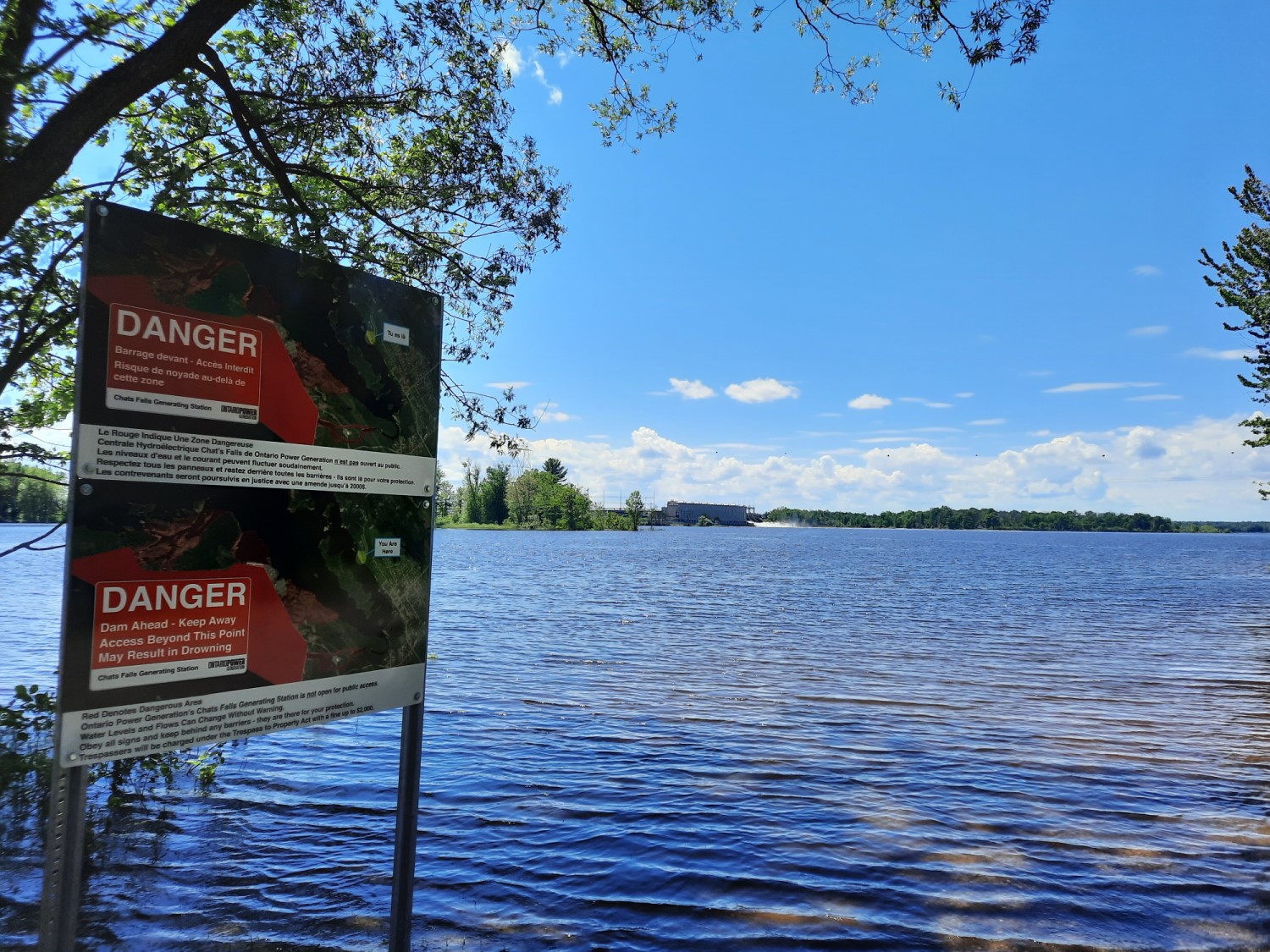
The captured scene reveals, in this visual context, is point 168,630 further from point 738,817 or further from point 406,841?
point 738,817

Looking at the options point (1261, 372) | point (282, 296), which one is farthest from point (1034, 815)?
point (1261, 372)

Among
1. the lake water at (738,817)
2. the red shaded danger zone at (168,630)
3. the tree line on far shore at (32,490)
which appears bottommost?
the lake water at (738,817)

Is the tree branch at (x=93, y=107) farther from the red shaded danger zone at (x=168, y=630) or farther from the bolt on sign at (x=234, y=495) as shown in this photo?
the red shaded danger zone at (x=168, y=630)

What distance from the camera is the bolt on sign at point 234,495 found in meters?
2.92

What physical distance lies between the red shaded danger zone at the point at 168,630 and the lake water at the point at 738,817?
337 cm

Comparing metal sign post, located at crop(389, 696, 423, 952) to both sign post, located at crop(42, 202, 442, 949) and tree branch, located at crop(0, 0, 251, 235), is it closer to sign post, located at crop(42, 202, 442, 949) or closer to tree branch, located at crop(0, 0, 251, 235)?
sign post, located at crop(42, 202, 442, 949)

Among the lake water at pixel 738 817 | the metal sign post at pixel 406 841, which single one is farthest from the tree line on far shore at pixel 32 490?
the metal sign post at pixel 406 841

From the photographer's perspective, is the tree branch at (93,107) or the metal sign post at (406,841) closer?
the metal sign post at (406,841)

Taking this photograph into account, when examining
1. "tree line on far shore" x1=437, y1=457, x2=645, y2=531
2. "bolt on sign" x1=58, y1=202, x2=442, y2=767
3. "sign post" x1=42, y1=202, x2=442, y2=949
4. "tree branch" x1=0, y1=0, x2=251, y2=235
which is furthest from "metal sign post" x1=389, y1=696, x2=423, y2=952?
"tree line on far shore" x1=437, y1=457, x2=645, y2=531

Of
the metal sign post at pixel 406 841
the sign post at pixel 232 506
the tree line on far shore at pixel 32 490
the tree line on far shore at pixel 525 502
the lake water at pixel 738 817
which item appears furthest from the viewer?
the tree line on far shore at pixel 525 502

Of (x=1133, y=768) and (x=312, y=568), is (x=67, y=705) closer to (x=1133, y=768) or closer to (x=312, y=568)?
(x=312, y=568)

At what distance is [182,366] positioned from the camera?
316 cm

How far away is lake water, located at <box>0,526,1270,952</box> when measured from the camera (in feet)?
19.8

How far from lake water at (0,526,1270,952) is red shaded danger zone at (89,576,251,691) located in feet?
11.1
